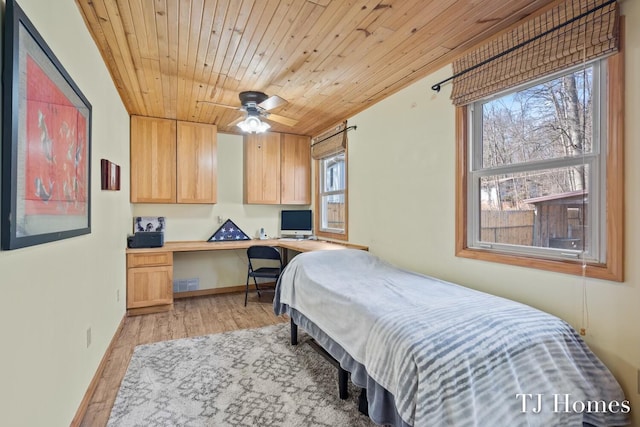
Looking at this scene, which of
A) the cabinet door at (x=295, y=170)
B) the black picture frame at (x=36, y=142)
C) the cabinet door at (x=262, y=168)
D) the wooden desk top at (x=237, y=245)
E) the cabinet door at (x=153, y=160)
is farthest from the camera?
the cabinet door at (x=295, y=170)

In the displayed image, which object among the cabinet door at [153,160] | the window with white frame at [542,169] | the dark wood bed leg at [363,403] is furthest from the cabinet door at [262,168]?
the dark wood bed leg at [363,403]

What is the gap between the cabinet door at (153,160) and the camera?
388cm

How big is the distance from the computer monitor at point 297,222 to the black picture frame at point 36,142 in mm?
3226

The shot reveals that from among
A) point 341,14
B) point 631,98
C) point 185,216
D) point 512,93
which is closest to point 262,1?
point 341,14

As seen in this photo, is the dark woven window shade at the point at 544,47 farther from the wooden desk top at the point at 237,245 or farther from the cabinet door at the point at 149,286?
the cabinet door at the point at 149,286

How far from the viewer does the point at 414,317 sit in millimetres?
1521

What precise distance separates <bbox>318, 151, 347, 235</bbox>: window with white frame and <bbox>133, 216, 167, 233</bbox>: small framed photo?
2272 millimetres

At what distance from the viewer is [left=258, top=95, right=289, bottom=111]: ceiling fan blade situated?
2.81 metres

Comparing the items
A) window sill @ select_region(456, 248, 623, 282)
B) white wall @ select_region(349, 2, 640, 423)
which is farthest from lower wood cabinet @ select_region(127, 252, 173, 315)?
window sill @ select_region(456, 248, 623, 282)

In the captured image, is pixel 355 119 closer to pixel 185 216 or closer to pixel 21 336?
pixel 185 216

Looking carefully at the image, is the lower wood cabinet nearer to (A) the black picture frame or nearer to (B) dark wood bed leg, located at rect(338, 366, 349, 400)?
(A) the black picture frame

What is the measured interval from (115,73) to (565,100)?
3465 mm

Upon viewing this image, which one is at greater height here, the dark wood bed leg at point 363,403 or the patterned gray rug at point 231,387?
the dark wood bed leg at point 363,403

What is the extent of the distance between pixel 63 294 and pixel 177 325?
1964 mm
